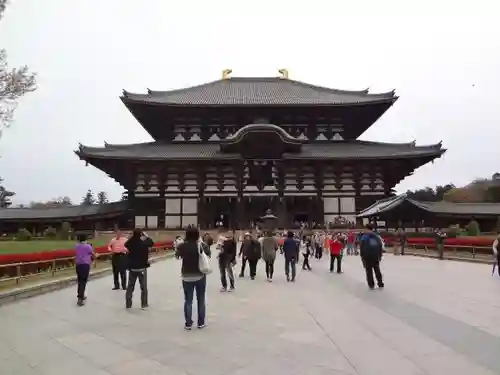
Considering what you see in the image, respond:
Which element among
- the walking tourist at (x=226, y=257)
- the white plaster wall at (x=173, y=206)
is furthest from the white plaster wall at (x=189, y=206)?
the walking tourist at (x=226, y=257)

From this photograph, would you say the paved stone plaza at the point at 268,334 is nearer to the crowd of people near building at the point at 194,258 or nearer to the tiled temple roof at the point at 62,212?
the crowd of people near building at the point at 194,258

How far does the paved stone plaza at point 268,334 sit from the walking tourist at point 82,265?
0.32m

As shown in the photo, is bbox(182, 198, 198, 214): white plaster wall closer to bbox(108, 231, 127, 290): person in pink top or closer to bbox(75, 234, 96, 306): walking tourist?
bbox(108, 231, 127, 290): person in pink top

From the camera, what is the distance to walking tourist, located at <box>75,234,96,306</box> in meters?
11.2

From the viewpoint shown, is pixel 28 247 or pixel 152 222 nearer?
pixel 28 247

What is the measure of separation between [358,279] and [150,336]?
31.3ft

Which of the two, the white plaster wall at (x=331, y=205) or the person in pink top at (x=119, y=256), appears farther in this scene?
the white plaster wall at (x=331, y=205)

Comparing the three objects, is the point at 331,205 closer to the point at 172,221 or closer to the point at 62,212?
the point at 172,221

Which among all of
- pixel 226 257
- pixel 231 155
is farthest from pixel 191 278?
pixel 231 155

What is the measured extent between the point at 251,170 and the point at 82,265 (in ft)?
113

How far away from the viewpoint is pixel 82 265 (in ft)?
37.0

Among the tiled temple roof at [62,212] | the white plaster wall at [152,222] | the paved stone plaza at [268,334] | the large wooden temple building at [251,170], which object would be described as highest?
the large wooden temple building at [251,170]

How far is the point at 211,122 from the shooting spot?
48250mm

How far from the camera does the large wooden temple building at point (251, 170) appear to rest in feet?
141
